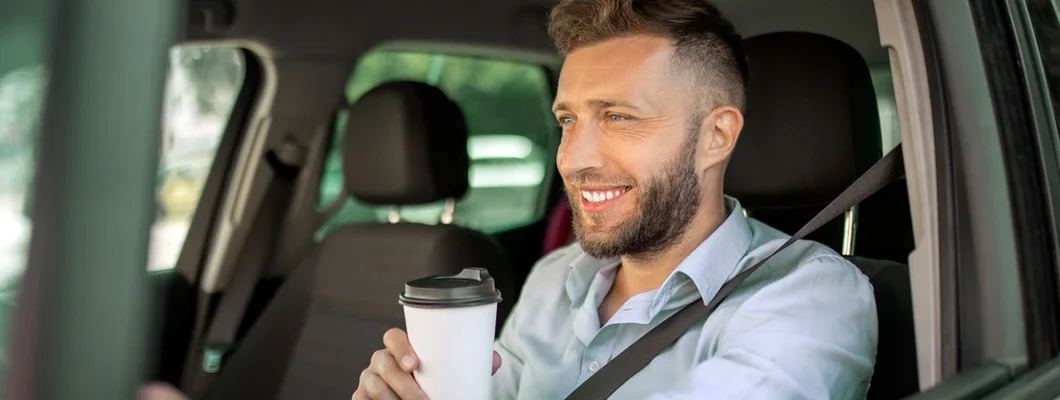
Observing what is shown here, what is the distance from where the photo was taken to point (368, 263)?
251 centimetres

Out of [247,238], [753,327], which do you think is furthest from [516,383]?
[247,238]

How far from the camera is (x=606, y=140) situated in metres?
1.64

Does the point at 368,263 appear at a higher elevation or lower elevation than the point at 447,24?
lower

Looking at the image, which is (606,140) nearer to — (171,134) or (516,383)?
(516,383)

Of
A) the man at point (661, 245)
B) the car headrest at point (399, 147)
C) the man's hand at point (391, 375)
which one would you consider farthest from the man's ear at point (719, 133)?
the car headrest at point (399, 147)

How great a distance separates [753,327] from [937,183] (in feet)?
1.05

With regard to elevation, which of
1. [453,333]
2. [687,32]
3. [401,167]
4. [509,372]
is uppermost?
Result: [687,32]

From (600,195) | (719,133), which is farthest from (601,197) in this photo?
(719,133)

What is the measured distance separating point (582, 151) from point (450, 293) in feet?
2.05

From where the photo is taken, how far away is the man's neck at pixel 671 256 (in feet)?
5.53

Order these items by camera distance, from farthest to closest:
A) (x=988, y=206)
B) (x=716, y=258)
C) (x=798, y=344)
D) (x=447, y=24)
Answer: (x=447, y=24), (x=716, y=258), (x=798, y=344), (x=988, y=206)

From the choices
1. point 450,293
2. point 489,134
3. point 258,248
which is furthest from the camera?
point 489,134

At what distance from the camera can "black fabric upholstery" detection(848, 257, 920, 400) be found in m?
1.50

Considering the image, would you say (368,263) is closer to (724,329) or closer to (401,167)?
(401,167)
